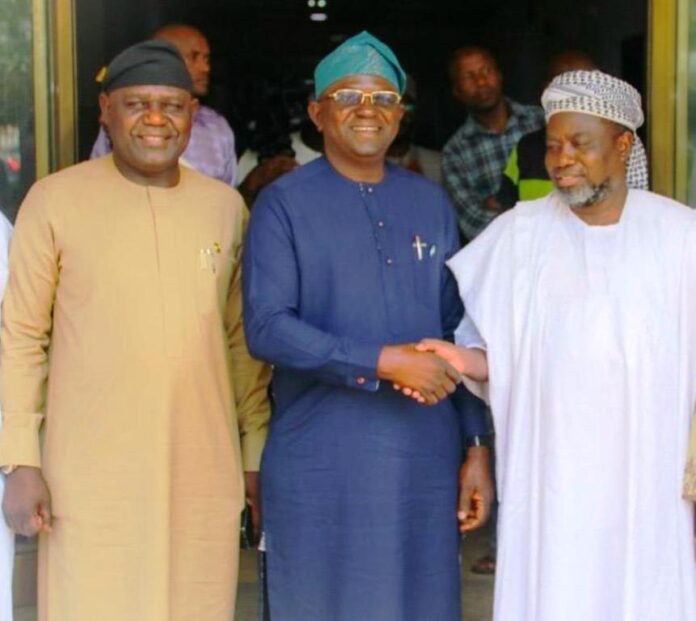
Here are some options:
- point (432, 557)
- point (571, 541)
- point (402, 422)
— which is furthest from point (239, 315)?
point (571, 541)

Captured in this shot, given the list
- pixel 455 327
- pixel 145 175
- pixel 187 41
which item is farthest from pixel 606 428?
pixel 187 41

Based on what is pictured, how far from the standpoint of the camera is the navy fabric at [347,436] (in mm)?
3570

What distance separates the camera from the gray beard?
3.60 m

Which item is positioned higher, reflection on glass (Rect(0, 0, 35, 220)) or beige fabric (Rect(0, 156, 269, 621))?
reflection on glass (Rect(0, 0, 35, 220))

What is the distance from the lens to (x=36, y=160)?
15.4 ft

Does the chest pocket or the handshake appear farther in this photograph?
the chest pocket

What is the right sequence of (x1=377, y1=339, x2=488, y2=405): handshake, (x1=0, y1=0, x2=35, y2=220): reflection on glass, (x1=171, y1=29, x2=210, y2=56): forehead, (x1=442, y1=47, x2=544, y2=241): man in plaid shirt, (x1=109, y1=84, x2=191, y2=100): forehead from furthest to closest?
1. (x1=442, y1=47, x2=544, y2=241): man in plaid shirt
2. (x1=171, y1=29, x2=210, y2=56): forehead
3. (x1=0, y1=0, x2=35, y2=220): reflection on glass
4. (x1=109, y1=84, x2=191, y2=100): forehead
5. (x1=377, y1=339, x2=488, y2=405): handshake

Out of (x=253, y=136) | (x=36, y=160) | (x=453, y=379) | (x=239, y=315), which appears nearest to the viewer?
(x=453, y=379)

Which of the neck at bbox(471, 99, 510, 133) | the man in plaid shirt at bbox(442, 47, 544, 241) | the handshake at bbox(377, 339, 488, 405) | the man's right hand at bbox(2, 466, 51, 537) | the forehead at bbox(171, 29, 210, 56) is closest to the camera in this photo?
the handshake at bbox(377, 339, 488, 405)

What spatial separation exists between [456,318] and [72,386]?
1.06 meters

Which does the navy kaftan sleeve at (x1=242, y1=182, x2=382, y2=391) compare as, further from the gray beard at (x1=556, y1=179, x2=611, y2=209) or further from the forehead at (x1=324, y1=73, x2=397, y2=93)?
the gray beard at (x1=556, y1=179, x2=611, y2=209)

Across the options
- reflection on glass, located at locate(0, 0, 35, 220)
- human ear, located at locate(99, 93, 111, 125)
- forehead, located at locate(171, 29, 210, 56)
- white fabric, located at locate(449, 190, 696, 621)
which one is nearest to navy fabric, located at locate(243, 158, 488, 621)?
white fabric, located at locate(449, 190, 696, 621)

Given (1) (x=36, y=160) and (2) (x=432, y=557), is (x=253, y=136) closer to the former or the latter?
(1) (x=36, y=160)

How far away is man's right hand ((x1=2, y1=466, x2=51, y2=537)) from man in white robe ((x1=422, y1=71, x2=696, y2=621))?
106 cm
